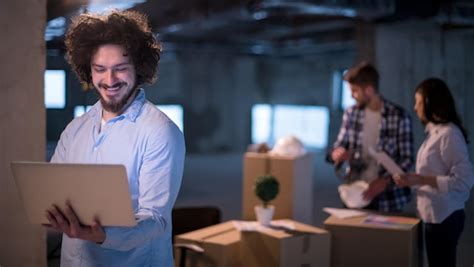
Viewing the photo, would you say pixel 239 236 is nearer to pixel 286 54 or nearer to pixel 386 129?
pixel 386 129

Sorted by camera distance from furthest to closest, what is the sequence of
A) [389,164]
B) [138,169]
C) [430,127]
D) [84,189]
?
[389,164] < [430,127] < [138,169] < [84,189]

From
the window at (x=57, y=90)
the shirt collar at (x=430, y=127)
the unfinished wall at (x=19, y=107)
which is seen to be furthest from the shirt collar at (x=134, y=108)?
the window at (x=57, y=90)

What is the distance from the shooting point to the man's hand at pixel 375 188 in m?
3.65

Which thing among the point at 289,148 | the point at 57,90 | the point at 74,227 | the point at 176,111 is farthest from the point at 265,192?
the point at 176,111

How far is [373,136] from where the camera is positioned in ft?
12.8

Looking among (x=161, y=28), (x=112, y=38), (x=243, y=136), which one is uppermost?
(x=161, y=28)

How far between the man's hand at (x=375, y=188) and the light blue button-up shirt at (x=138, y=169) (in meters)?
2.11

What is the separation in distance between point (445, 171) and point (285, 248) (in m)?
0.89

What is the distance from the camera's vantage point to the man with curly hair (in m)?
1.63

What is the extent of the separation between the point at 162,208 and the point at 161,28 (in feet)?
28.3

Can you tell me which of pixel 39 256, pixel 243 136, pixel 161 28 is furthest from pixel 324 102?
pixel 39 256

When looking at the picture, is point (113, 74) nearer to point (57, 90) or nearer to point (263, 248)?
point (263, 248)

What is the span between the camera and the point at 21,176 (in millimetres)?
1594

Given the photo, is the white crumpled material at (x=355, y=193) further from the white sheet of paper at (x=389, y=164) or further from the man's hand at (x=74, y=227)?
the man's hand at (x=74, y=227)
